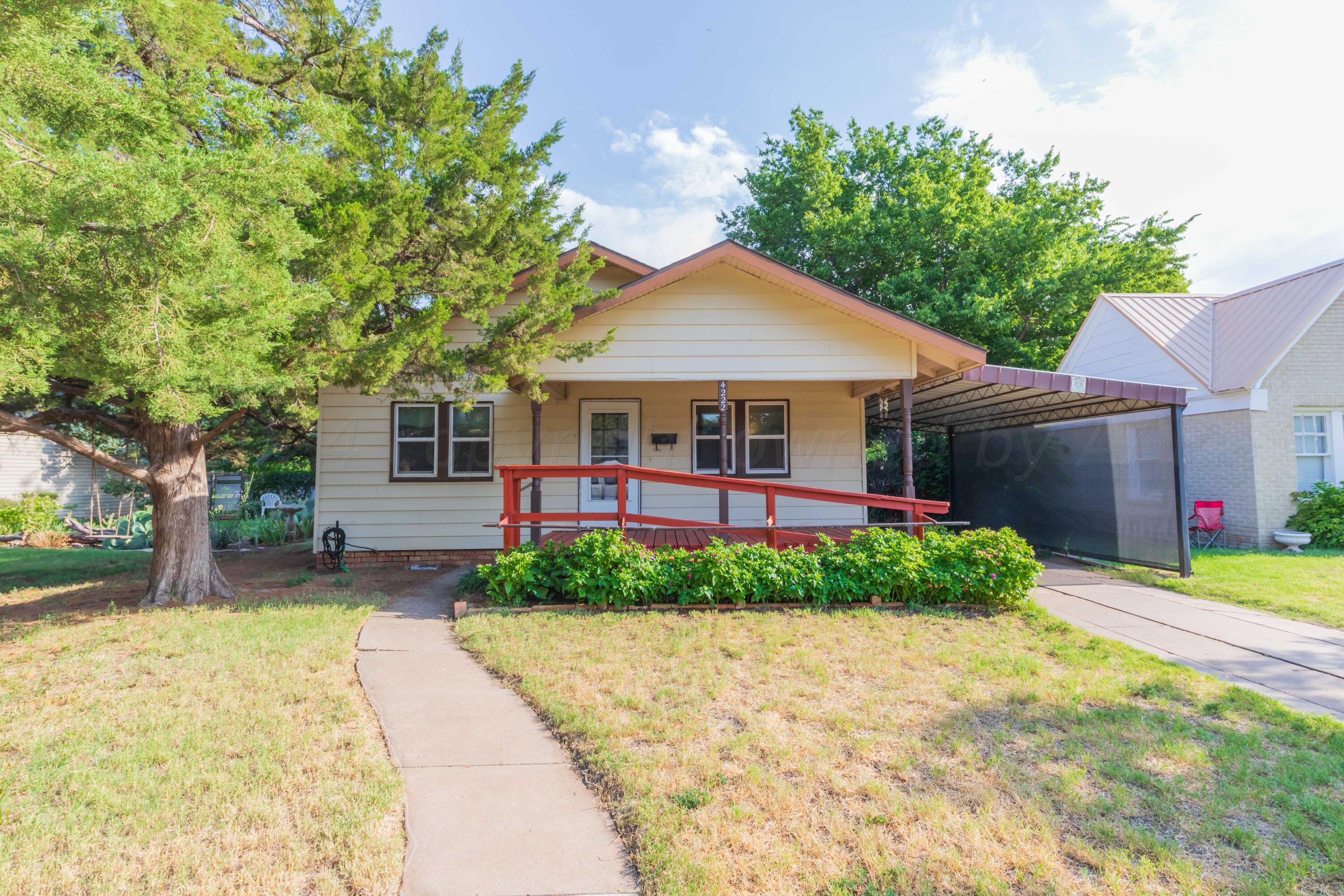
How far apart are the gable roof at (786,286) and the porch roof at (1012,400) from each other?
631 mm

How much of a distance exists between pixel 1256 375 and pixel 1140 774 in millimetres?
12154

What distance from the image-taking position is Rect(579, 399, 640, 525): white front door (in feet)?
34.3

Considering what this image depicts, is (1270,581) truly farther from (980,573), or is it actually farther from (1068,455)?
(980,573)

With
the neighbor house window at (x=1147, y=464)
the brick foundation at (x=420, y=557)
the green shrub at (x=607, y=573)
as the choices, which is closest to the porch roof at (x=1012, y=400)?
the neighbor house window at (x=1147, y=464)

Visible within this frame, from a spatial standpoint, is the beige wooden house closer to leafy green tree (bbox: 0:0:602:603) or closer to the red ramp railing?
leafy green tree (bbox: 0:0:602:603)

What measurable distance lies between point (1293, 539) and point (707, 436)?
10.4m

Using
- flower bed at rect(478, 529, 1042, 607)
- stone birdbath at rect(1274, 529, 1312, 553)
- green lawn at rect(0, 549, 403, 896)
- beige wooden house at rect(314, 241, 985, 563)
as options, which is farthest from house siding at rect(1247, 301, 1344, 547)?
green lawn at rect(0, 549, 403, 896)

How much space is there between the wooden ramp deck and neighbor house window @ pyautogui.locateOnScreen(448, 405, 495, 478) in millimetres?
1348

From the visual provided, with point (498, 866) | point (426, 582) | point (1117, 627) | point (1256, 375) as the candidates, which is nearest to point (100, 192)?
point (498, 866)

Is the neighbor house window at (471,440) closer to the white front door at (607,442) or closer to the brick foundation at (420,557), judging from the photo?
the brick foundation at (420,557)

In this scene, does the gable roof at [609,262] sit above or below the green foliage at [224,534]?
above

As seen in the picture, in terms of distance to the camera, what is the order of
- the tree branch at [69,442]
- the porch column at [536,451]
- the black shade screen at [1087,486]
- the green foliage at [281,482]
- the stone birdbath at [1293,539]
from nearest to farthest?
the tree branch at [69,442] < the black shade screen at [1087,486] < the porch column at [536,451] < the stone birdbath at [1293,539] < the green foliage at [281,482]

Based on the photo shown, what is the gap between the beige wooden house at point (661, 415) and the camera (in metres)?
8.76

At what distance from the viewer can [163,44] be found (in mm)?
5719
